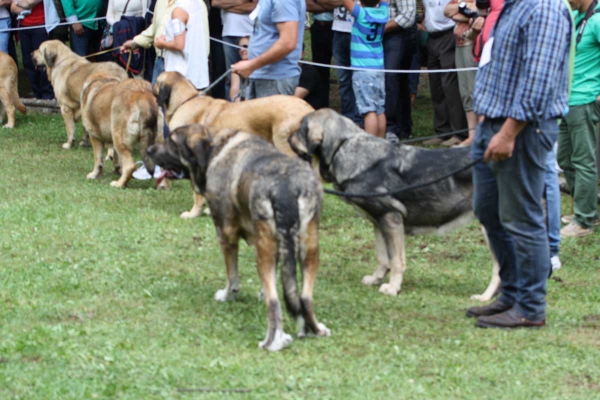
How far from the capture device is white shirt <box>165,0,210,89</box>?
378 inches

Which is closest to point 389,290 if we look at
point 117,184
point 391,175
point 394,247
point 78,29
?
point 394,247

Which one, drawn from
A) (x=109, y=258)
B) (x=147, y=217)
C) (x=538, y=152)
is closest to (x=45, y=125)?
(x=147, y=217)

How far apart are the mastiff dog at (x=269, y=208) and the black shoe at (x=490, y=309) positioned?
1119mm

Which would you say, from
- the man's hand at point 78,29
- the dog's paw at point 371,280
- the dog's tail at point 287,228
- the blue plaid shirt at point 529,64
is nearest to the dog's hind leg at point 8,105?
the man's hand at point 78,29

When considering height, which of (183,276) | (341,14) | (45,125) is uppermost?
(341,14)

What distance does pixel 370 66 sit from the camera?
1109cm

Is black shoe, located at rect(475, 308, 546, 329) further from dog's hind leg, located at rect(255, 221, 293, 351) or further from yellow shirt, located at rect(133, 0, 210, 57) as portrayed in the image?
yellow shirt, located at rect(133, 0, 210, 57)

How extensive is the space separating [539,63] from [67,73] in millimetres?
7980

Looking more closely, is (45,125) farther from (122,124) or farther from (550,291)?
(550,291)

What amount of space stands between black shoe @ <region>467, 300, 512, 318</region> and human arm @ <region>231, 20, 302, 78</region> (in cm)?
323

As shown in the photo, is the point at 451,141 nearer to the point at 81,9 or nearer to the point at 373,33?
the point at 373,33

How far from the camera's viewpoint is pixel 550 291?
671cm

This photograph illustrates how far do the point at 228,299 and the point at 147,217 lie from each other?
2.68 m

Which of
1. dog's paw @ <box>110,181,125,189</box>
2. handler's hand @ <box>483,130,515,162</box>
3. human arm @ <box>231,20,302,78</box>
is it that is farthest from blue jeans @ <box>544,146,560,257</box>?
dog's paw @ <box>110,181,125,189</box>
